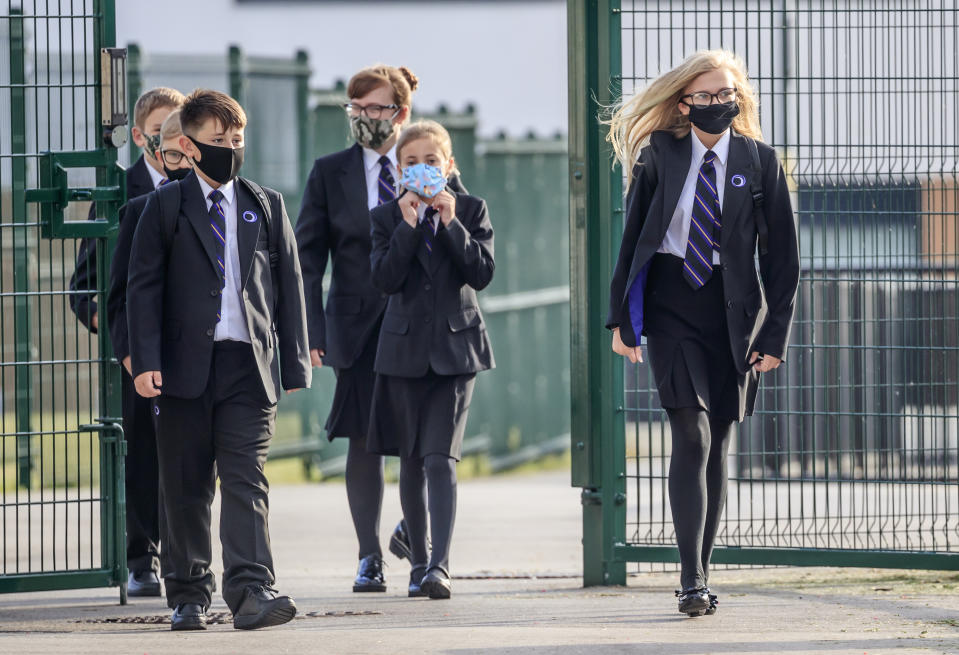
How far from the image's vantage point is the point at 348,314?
274 inches

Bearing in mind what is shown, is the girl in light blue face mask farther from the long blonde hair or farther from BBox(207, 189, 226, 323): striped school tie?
BBox(207, 189, 226, 323): striped school tie

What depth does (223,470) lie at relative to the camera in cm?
573

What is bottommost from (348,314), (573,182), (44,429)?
(44,429)

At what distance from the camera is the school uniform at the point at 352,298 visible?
695 cm

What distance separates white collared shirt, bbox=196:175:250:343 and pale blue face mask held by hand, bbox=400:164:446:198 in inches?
38.3

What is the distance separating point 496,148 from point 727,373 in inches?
302

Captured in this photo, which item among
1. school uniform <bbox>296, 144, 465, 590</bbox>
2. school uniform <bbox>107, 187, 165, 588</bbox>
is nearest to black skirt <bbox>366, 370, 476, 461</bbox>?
school uniform <bbox>296, 144, 465, 590</bbox>

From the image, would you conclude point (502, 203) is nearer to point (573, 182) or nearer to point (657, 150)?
point (573, 182)

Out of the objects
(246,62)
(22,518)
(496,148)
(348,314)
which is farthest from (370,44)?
(348,314)

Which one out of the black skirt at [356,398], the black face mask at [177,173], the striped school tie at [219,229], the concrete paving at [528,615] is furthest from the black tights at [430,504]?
the black face mask at [177,173]

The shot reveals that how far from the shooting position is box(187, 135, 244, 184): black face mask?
18.8 ft

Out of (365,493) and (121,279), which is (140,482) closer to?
(365,493)

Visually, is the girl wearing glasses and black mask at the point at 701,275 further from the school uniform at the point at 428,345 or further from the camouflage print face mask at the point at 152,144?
the camouflage print face mask at the point at 152,144

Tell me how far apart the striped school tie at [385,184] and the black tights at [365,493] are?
97cm
